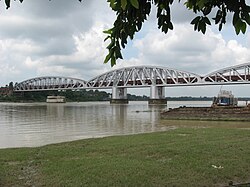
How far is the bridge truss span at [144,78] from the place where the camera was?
143275mm

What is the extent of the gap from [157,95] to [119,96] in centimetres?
2385

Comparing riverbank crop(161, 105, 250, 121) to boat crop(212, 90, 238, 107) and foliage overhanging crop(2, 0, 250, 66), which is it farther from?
foliage overhanging crop(2, 0, 250, 66)

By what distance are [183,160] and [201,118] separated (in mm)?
31951

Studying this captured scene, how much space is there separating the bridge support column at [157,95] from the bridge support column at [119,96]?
63.6 feet

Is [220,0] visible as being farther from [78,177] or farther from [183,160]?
[183,160]

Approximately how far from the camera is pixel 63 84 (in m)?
192

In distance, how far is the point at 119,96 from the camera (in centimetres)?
16325

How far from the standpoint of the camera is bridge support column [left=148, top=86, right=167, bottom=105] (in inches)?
5664

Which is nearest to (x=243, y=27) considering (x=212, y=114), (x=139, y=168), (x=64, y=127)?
(x=139, y=168)

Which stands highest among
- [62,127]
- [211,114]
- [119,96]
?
[119,96]

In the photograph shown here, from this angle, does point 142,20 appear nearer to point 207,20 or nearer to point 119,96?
point 207,20

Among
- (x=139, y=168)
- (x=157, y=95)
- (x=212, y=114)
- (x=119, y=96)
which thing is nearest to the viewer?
(x=139, y=168)

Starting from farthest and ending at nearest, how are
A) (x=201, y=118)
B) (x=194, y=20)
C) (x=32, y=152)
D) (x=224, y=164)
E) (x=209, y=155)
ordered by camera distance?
(x=201, y=118), (x=32, y=152), (x=209, y=155), (x=224, y=164), (x=194, y=20)

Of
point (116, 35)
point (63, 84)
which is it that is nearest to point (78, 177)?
point (116, 35)
